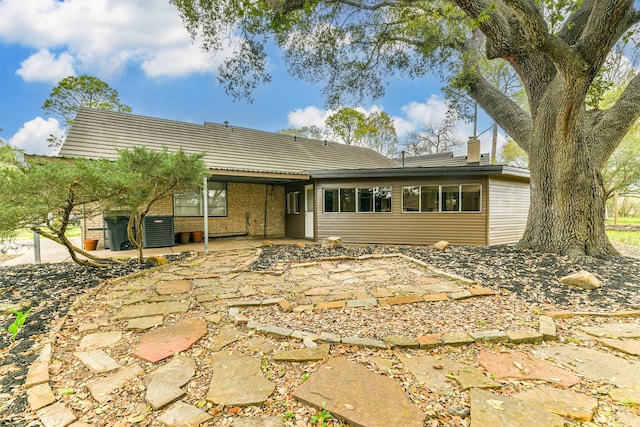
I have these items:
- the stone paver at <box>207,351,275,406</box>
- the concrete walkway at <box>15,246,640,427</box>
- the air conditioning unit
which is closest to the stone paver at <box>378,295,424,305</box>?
the concrete walkway at <box>15,246,640,427</box>

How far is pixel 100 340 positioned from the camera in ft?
8.52

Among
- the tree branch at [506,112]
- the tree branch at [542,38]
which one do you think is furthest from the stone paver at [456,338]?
the tree branch at [506,112]

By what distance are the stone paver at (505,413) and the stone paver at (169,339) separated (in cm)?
216

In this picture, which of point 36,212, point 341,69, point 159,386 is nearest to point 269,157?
point 341,69

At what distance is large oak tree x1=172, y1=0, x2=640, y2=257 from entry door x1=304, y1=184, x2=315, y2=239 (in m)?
3.46

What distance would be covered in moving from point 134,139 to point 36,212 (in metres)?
5.93

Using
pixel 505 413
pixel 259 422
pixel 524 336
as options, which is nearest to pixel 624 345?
pixel 524 336

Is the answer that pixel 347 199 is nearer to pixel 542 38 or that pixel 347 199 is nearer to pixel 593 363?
pixel 542 38

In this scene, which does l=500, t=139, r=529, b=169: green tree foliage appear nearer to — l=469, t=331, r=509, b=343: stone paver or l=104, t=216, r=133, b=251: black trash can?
l=469, t=331, r=509, b=343: stone paver

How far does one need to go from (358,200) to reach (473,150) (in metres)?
5.80

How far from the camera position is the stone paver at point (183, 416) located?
1567 mm

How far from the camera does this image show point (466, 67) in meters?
7.39

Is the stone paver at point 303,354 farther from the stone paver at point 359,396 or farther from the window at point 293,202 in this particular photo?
the window at point 293,202

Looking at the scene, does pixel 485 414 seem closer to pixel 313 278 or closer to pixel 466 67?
pixel 313 278
